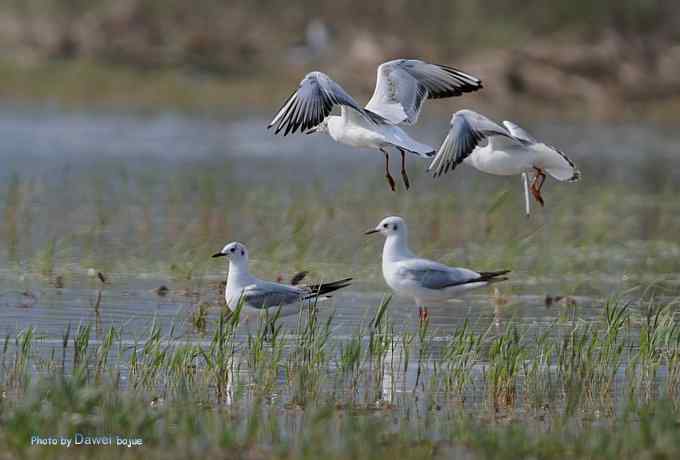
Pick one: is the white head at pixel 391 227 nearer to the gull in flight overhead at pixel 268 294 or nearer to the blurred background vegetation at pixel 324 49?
the gull in flight overhead at pixel 268 294

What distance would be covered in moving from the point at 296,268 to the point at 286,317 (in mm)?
1899

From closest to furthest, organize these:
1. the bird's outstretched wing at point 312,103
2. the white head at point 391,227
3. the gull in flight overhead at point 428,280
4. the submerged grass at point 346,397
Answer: the submerged grass at point 346,397, the bird's outstretched wing at point 312,103, the gull in flight overhead at point 428,280, the white head at point 391,227

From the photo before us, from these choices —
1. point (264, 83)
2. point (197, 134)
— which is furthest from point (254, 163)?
point (264, 83)

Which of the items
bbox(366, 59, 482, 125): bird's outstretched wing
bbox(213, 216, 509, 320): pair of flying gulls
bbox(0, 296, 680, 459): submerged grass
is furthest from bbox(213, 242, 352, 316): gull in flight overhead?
bbox(366, 59, 482, 125): bird's outstretched wing

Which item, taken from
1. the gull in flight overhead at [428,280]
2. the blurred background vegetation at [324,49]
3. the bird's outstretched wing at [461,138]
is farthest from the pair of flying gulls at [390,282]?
the blurred background vegetation at [324,49]

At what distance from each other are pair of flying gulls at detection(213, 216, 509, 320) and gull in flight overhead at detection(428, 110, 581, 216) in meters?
0.81

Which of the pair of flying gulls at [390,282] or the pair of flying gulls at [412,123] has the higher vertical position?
the pair of flying gulls at [412,123]

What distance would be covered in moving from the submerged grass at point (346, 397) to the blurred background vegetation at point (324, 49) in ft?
78.8

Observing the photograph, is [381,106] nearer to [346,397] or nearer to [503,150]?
[503,150]

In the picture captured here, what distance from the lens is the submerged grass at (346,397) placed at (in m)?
7.29

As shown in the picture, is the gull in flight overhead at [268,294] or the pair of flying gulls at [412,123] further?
the gull in flight overhead at [268,294]

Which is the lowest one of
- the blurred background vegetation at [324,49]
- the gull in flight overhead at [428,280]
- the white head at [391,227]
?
the gull in flight overhead at [428,280]

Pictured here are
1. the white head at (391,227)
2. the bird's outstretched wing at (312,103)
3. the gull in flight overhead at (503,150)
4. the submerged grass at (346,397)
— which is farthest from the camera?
the white head at (391,227)

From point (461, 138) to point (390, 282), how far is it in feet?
4.50
